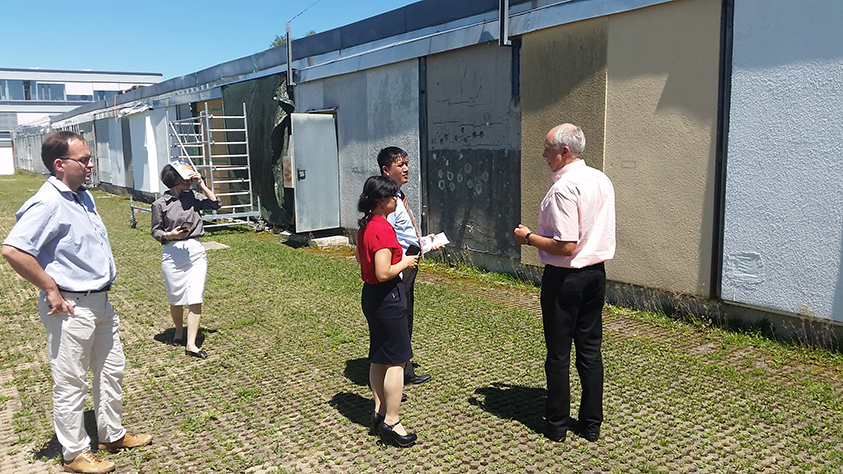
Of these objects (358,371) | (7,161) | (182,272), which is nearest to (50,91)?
(7,161)

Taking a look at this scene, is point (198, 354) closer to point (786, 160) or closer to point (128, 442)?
point (128, 442)

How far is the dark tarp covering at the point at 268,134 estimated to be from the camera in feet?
43.2

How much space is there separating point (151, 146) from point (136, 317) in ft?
48.7

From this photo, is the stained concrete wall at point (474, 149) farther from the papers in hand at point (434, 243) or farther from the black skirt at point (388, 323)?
the black skirt at point (388, 323)

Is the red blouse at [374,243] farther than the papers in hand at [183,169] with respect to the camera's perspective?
No

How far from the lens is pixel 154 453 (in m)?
3.94

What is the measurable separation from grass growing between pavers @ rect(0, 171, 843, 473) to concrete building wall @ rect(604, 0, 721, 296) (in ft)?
2.05

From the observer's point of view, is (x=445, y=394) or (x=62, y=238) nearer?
(x=62, y=238)

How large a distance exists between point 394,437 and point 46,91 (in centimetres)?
6379

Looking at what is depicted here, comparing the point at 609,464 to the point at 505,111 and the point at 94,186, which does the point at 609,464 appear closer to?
the point at 505,111

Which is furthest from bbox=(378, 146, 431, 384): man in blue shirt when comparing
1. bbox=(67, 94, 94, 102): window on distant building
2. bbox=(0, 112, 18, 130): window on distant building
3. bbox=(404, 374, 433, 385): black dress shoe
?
bbox=(67, 94, 94, 102): window on distant building

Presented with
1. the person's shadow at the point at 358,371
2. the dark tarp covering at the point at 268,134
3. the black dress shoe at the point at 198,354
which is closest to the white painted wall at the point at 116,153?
the dark tarp covering at the point at 268,134

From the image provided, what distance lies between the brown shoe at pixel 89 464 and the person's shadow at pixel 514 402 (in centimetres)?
236

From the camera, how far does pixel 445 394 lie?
4750 millimetres
